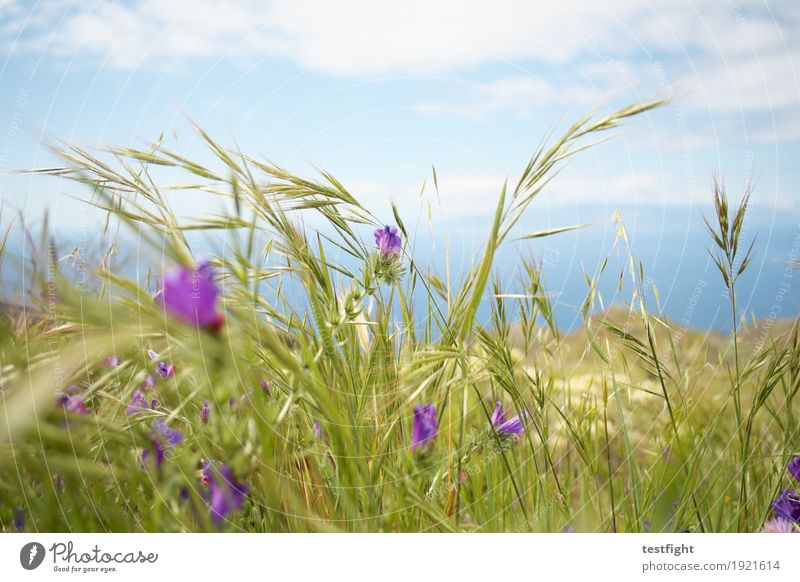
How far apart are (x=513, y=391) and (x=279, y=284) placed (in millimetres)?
398

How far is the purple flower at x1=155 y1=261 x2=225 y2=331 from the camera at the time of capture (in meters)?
0.62

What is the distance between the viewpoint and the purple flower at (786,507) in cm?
102

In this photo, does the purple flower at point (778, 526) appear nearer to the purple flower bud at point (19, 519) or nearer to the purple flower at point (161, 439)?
the purple flower at point (161, 439)

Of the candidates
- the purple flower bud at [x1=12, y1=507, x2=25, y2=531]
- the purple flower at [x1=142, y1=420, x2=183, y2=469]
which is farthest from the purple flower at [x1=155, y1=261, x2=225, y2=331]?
the purple flower bud at [x1=12, y1=507, x2=25, y2=531]

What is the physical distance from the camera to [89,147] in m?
0.94

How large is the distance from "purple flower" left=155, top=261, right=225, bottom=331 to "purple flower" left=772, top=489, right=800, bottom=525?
0.93 meters

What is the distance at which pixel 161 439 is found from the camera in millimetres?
853

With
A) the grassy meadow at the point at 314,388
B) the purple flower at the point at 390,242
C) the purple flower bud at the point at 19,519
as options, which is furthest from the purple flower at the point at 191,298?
the purple flower bud at the point at 19,519

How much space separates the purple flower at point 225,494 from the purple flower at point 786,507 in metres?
0.83

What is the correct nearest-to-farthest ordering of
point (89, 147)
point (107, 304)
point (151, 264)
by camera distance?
point (107, 304) < point (151, 264) < point (89, 147)
